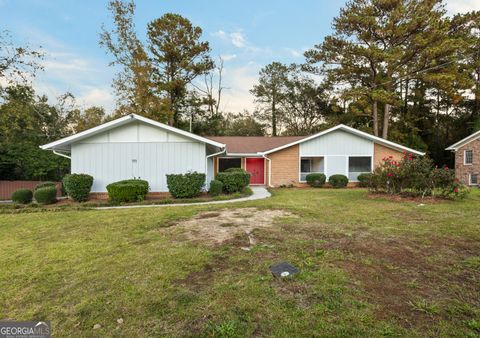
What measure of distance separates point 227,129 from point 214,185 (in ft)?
75.9

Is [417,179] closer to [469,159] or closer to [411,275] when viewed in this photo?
[411,275]

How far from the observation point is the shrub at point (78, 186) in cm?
991

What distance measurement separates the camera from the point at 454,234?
190 inches

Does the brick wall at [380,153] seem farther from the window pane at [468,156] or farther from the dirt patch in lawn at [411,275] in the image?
the dirt patch in lawn at [411,275]

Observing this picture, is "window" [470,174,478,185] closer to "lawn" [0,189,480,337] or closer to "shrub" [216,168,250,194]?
"lawn" [0,189,480,337]

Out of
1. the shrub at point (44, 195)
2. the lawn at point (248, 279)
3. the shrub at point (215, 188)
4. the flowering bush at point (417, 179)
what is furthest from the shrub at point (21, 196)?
the flowering bush at point (417, 179)

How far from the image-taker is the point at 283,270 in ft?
10.7

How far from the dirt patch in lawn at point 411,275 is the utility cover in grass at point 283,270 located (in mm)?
704

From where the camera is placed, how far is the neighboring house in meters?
Answer: 19.8

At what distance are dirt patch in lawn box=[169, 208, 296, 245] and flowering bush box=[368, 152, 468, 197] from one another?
17.7ft

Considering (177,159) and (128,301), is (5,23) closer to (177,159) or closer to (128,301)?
(177,159)

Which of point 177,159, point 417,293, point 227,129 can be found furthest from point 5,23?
point 227,129

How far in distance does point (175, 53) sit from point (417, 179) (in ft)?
75.2

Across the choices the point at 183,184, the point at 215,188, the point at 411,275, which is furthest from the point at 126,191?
the point at 411,275
